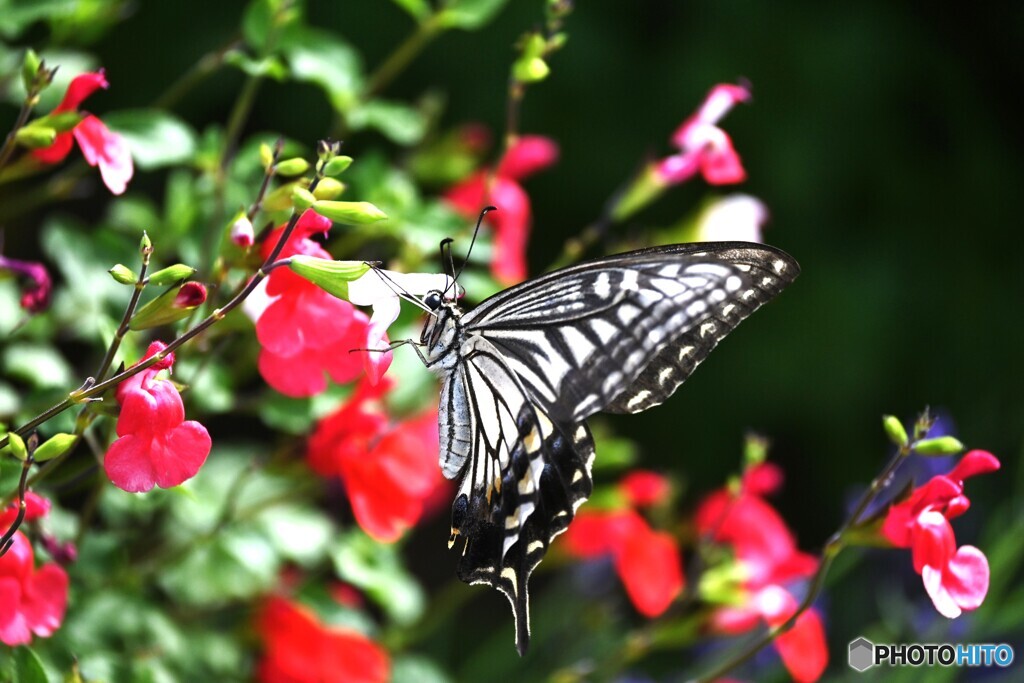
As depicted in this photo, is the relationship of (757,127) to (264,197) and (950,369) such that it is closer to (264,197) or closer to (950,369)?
(950,369)

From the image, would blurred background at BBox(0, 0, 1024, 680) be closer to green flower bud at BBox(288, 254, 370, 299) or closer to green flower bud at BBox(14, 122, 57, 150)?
green flower bud at BBox(14, 122, 57, 150)

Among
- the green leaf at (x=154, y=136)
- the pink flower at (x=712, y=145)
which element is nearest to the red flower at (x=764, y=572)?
the pink flower at (x=712, y=145)

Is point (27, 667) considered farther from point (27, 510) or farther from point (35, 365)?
point (35, 365)

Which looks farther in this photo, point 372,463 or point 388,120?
point 388,120

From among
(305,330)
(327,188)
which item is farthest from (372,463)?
(327,188)

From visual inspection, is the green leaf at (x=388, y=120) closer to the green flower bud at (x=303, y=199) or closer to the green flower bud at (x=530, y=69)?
the green flower bud at (x=530, y=69)
